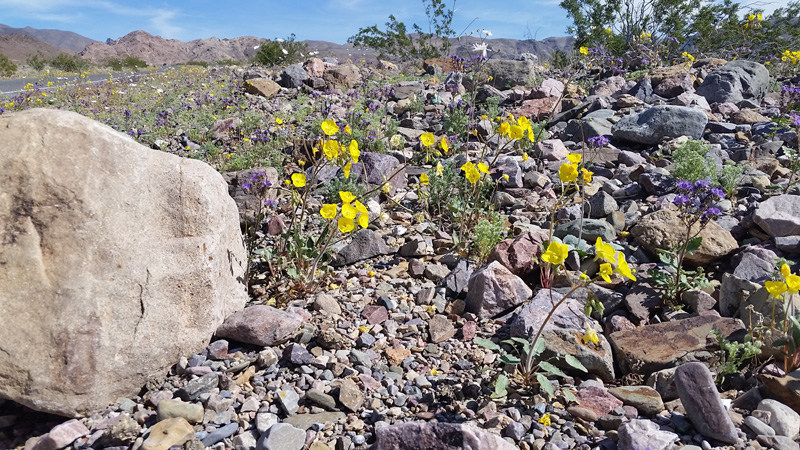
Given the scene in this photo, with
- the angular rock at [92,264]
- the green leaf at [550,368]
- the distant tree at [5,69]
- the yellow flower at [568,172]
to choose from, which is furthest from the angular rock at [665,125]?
the distant tree at [5,69]

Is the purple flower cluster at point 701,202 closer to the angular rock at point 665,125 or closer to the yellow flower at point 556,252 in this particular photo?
the yellow flower at point 556,252

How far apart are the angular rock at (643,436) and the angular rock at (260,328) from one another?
1870mm

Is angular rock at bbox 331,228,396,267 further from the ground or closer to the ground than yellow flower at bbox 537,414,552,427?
further from the ground

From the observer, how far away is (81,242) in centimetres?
250

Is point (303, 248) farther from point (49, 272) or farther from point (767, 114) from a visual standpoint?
point (767, 114)

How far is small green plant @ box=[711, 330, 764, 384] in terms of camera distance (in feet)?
8.24

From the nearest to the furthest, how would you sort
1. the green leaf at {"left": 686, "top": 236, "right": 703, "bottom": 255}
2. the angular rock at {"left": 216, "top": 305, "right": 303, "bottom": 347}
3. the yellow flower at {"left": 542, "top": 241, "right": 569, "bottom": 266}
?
1. the yellow flower at {"left": 542, "top": 241, "right": 569, "bottom": 266}
2. the angular rock at {"left": 216, "top": 305, "right": 303, "bottom": 347}
3. the green leaf at {"left": 686, "top": 236, "right": 703, "bottom": 255}

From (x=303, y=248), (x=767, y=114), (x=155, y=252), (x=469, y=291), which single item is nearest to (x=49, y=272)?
(x=155, y=252)

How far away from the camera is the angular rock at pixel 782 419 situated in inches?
87.0

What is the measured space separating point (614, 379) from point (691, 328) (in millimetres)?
608

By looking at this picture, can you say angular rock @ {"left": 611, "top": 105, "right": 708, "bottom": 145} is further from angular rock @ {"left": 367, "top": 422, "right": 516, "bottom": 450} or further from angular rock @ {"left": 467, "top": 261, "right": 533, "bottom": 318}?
angular rock @ {"left": 367, "top": 422, "right": 516, "bottom": 450}

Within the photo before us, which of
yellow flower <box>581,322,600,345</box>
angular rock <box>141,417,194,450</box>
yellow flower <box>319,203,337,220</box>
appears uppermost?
yellow flower <box>319,203,337,220</box>

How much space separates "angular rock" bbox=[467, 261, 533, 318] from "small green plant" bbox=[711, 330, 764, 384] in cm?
117

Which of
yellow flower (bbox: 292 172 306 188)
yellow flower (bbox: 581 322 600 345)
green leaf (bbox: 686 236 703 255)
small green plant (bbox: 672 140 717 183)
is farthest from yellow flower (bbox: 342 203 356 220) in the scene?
small green plant (bbox: 672 140 717 183)
